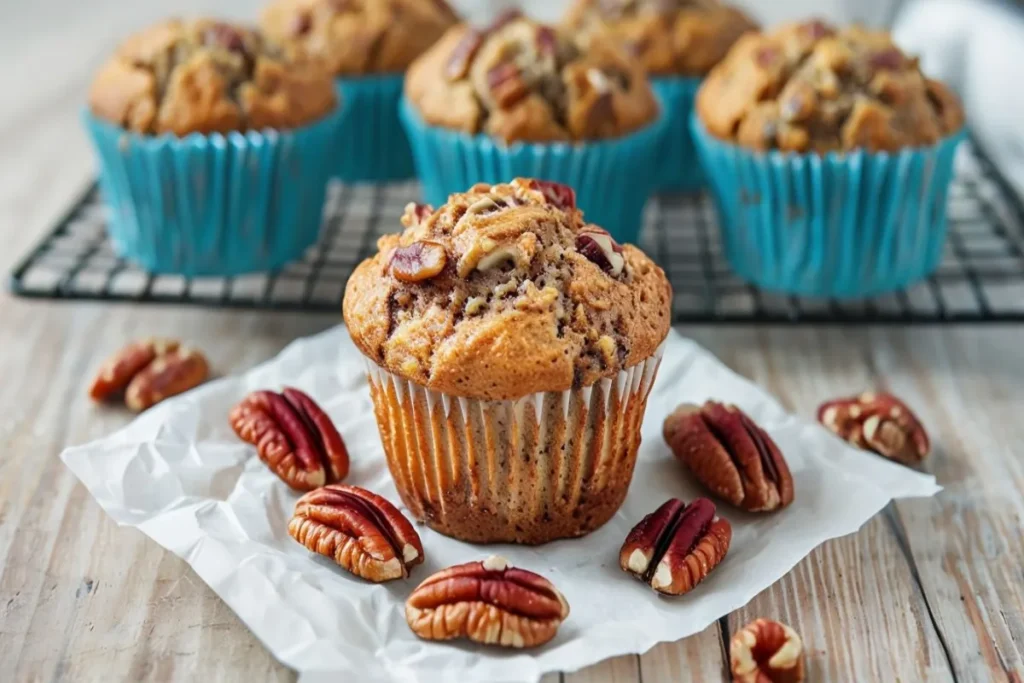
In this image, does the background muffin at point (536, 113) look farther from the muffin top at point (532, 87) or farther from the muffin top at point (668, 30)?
the muffin top at point (668, 30)

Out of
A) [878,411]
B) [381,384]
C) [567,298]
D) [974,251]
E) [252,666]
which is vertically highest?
[567,298]

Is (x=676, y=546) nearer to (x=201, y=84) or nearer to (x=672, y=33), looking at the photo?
(x=201, y=84)

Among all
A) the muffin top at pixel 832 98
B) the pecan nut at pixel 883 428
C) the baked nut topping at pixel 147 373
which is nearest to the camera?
the pecan nut at pixel 883 428

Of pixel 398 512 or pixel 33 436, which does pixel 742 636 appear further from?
pixel 33 436

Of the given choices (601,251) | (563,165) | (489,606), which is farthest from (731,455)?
(563,165)

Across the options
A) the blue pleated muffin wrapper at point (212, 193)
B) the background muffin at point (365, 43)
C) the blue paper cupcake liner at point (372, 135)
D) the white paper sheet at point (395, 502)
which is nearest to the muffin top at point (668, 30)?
the background muffin at point (365, 43)

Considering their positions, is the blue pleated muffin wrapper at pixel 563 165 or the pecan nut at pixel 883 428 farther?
the blue pleated muffin wrapper at pixel 563 165

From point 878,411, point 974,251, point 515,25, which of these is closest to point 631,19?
point 515,25

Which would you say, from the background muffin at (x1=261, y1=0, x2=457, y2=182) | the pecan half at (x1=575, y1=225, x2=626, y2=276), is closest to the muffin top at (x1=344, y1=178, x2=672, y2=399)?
the pecan half at (x1=575, y1=225, x2=626, y2=276)
